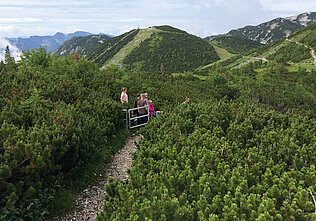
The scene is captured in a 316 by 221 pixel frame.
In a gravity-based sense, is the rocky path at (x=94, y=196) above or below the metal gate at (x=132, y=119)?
below

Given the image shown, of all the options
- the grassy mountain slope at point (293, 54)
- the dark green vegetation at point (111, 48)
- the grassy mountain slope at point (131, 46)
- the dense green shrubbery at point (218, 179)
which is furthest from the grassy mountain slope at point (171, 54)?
the dense green shrubbery at point (218, 179)

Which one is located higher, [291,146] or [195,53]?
[195,53]

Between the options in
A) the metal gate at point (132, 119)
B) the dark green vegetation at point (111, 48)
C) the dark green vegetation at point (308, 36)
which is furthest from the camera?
the dark green vegetation at point (111, 48)

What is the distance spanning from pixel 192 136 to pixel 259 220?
382 centimetres

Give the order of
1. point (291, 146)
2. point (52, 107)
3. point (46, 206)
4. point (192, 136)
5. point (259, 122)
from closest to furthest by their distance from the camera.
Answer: point (46, 206), point (291, 146), point (192, 136), point (259, 122), point (52, 107)

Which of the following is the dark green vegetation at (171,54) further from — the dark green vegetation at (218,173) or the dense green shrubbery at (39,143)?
the dark green vegetation at (218,173)

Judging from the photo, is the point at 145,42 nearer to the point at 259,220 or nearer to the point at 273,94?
the point at 273,94

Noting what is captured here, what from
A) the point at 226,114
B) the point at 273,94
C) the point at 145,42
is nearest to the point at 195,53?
the point at 145,42

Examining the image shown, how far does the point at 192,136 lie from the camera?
7.07 m

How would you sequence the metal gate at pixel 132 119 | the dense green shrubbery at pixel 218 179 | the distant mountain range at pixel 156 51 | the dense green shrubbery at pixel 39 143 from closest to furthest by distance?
the dense green shrubbery at pixel 218 179
the dense green shrubbery at pixel 39 143
the metal gate at pixel 132 119
the distant mountain range at pixel 156 51

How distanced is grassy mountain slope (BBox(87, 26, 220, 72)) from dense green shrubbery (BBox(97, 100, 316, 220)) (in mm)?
115698

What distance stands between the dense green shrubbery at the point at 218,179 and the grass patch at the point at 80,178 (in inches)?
73.1

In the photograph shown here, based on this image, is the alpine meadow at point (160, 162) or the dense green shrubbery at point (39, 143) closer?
the alpine meadow at point (160, 162)

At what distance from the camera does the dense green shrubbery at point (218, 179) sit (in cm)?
379
